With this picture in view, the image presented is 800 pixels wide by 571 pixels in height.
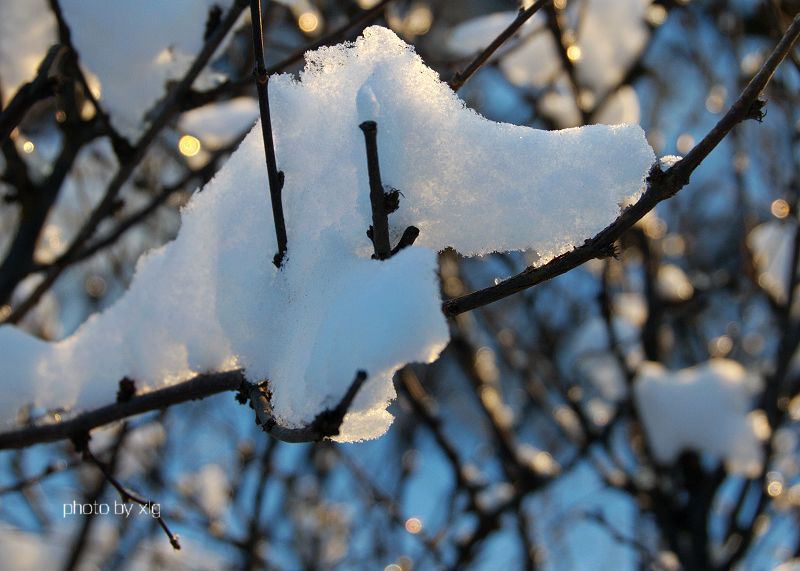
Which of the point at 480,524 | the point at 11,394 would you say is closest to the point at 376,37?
the point at 11,394

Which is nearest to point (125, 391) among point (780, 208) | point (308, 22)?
point (308, 22)

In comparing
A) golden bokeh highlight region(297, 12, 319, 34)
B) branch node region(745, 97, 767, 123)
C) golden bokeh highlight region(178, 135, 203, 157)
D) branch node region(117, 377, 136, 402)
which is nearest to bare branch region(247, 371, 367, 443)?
branch node region(117, 377, 136, 402)

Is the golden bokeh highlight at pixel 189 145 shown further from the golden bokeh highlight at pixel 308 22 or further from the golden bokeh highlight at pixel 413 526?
the golden bokeh highlight at pixel 413 526

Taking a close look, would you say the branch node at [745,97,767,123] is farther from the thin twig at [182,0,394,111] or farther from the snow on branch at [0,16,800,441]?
the thin twig at [182,0,394,111]

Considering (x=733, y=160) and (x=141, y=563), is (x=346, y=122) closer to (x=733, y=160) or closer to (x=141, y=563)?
(x=733, y=160)

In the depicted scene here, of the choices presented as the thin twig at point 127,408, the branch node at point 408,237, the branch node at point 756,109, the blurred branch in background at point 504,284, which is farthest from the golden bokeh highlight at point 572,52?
the thin twig at point 127,408

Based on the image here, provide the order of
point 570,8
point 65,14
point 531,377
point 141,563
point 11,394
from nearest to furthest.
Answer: point 11,394, point 65,14, point 570,8, point 531,377, point 141,563
